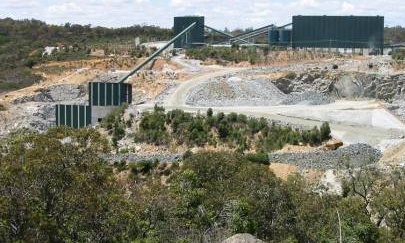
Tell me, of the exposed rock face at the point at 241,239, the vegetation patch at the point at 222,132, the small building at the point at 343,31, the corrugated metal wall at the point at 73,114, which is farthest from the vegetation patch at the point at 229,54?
the exposed rock face at the point at 241,239

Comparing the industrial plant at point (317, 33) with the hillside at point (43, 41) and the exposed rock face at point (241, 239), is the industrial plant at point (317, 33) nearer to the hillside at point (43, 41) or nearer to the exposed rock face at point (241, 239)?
the hillside at point (43, 41)

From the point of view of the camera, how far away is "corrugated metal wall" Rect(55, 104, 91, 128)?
62.2 m

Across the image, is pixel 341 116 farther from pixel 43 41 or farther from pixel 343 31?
pixel 43 41

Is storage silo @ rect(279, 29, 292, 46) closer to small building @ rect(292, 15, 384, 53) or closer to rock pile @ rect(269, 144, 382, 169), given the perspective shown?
small building @ rect(292, 15, 384, 53)

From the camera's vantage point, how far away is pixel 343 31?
3487 inches

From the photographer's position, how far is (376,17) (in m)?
87.2

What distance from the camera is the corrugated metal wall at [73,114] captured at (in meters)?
62.2

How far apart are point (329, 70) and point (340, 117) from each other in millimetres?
16264

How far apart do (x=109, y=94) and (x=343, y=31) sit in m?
36.3

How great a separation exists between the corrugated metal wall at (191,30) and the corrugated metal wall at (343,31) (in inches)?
490

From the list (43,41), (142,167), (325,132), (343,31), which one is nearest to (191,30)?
(343,31)

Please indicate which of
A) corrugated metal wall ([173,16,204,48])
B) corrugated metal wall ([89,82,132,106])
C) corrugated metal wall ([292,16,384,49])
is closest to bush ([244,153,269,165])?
corrugated metal wall ([89,82,132,106])

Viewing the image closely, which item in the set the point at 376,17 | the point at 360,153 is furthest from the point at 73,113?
the point at 376,17

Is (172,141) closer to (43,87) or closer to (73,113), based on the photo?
(73,113)
